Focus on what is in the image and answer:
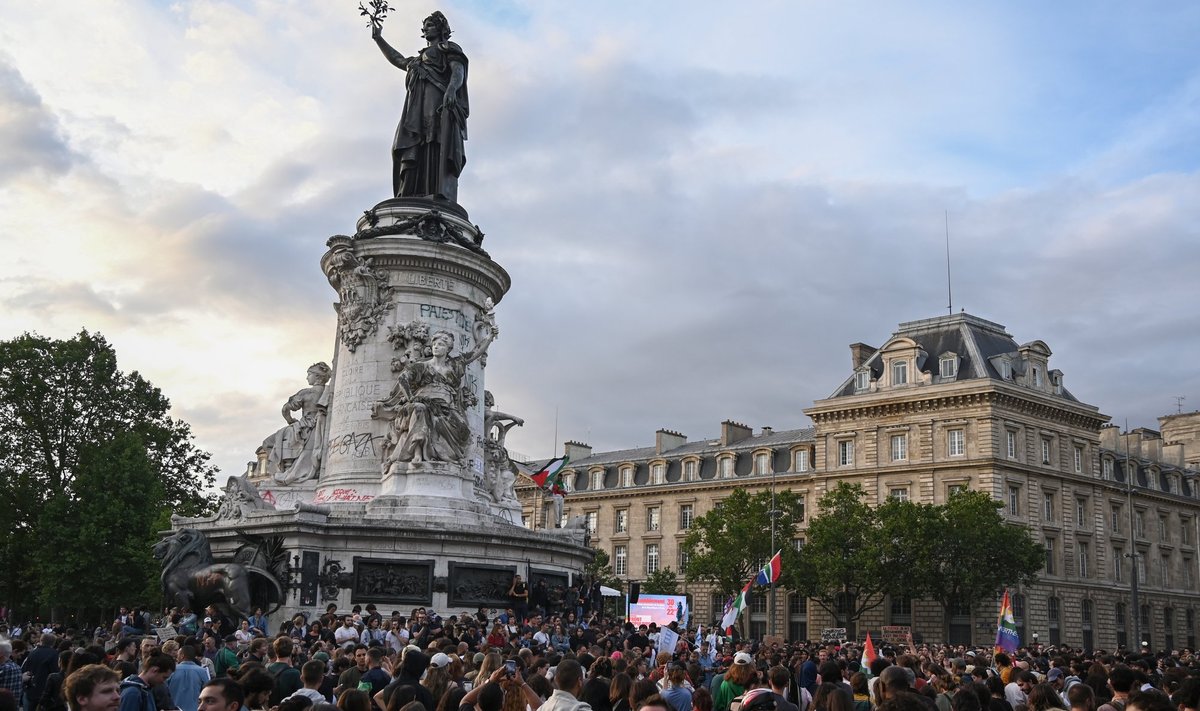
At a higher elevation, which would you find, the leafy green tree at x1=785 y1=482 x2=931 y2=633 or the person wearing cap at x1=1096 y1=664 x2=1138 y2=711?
the leafy green tree at x1=785 y1=482 x2=931 y2=633

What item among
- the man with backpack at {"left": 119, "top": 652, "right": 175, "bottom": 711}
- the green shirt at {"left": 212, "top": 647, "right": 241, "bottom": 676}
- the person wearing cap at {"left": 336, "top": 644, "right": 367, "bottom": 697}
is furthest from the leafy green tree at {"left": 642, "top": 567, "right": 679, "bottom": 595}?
the man with backpack at {"left": 119, "top": 652, "right": 175, "bottom": 711}

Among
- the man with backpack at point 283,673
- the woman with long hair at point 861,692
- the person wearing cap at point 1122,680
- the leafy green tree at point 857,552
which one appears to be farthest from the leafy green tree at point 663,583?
the person wearing cap at point 1122,680

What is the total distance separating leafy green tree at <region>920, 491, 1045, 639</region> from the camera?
198 ft

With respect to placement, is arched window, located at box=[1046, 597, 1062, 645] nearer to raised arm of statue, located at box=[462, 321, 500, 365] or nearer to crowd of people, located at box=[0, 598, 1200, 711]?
raised arm of statue, located at box=[462, 321, 500, 365]

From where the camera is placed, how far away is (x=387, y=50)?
3194cm

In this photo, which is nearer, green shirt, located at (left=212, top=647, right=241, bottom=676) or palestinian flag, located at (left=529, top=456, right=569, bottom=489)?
green shirt, located at (left=212, top=647, right=241, bottom=676)

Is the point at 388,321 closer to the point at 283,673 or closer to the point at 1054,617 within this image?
the point at 283,673

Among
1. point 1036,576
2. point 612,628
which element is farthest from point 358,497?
point 1036,576

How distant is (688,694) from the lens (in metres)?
11.2

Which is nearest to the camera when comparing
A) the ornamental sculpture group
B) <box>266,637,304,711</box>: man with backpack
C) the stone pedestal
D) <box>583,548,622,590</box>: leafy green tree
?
<box>266,637,304,711</box>: man with backpack

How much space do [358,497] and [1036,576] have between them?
164ft

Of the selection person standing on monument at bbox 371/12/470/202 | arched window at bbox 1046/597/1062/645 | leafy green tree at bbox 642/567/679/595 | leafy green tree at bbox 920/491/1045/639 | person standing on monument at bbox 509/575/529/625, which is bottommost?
arched window at bbox 1046/597/1062/645

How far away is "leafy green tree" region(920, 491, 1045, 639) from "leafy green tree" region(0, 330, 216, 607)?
38.7 meters

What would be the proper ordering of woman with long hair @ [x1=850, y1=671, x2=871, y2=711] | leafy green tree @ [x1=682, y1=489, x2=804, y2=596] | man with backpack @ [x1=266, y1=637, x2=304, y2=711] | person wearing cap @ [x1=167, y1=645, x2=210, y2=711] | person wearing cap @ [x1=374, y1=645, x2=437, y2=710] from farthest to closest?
1. leafy green tree @ [x1=682, y1=489, x2=804, y2=596]
2. woman with long hair @ [x1=850, y1=671, x2=871, y2=711]
3. man with backpack @ [x1=266, y1=637, x2=304, y2=711]
4. person wearing cap @ [x1=167, y1=645, x2=210, y2=711]
5. person wearing cap @ [x1=374, y1=645, x2=437, y2=710]
